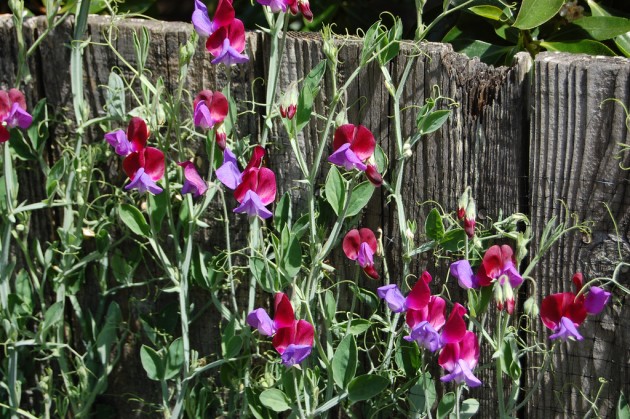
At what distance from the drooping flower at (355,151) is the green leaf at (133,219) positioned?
0.53 m

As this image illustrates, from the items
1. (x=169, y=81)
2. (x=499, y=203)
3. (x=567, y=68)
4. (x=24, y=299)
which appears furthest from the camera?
(x=24, y=299)

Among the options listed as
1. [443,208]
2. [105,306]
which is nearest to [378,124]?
[443,208]

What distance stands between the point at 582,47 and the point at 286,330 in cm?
94

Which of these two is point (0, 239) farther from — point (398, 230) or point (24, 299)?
point (398, 230)

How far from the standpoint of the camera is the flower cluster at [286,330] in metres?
1.68

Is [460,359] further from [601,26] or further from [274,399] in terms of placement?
[601,26]

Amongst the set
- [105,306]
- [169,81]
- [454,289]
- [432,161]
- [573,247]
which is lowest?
[105,306]

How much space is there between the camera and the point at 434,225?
186cm

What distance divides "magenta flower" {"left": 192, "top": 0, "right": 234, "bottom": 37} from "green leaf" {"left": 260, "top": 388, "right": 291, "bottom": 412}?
75cm

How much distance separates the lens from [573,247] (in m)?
1.84

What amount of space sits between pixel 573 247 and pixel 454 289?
0.28 meters

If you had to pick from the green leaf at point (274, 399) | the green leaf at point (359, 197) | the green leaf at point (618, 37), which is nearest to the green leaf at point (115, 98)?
the green leaf at point (359, 197)

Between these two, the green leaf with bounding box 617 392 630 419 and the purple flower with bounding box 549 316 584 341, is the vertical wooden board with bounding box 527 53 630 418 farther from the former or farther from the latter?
the purple flower with bounding box 549 316 584 341

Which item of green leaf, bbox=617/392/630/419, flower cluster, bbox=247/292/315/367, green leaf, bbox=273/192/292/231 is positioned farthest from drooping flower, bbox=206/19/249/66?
green leaf, bbox=617/392/630/419
